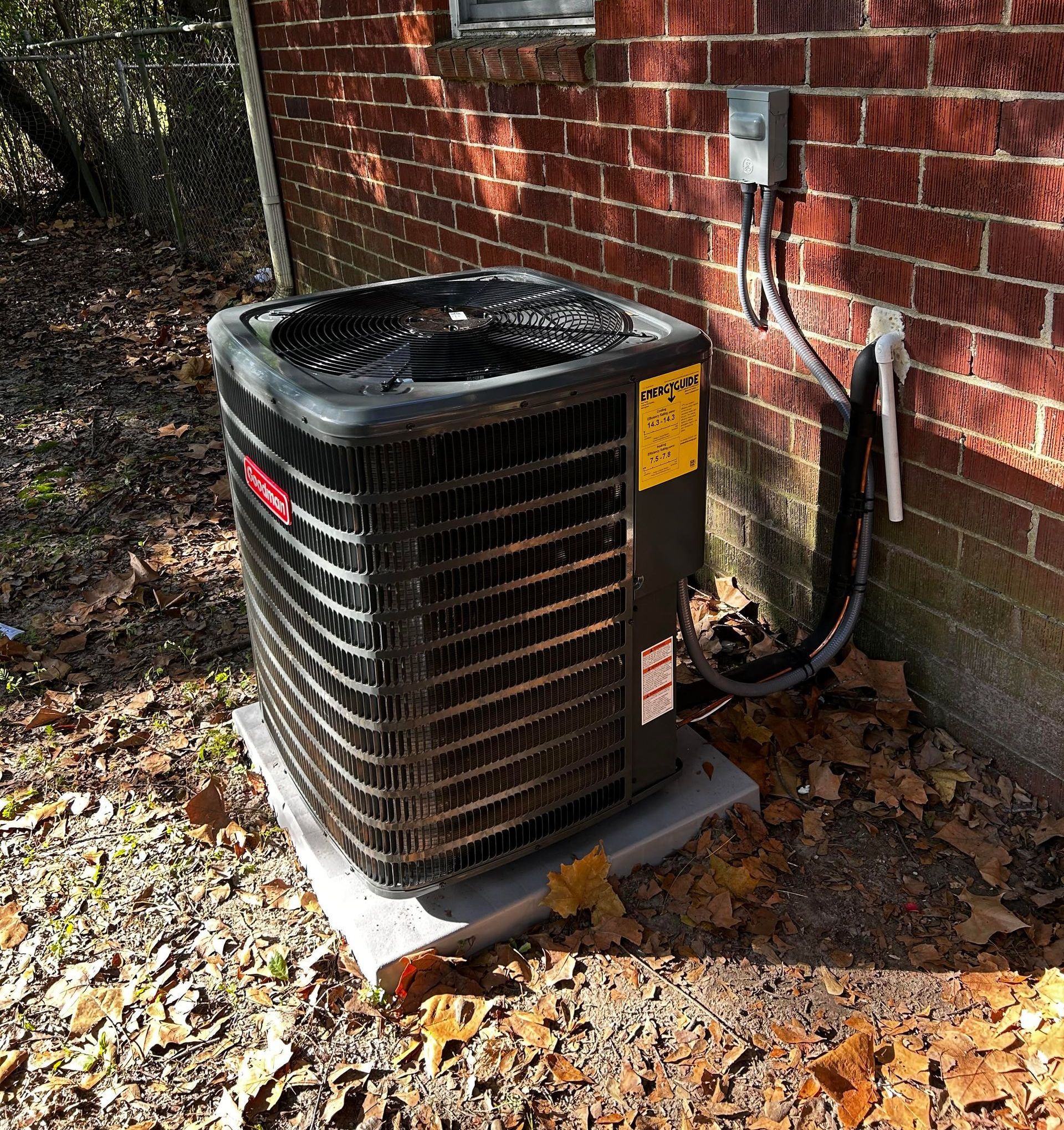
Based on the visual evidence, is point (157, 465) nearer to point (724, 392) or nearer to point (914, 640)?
point (724, 392)

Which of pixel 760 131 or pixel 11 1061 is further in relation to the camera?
pixel 760 131

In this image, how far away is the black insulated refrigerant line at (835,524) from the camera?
2805 millimetres

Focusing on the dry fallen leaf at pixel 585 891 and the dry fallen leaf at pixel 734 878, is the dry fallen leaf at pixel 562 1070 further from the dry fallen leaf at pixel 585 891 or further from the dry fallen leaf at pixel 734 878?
the dry fallen leaf at pixel 734 878

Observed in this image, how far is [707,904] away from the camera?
259 centimetres

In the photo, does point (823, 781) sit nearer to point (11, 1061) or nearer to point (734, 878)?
point (734, 878)

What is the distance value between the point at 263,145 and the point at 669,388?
5.50 meters

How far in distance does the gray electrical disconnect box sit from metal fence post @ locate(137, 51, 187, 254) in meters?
8.11

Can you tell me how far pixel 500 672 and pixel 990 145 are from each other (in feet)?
5.14

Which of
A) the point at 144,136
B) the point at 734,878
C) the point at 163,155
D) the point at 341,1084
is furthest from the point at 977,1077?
the point at 144,136

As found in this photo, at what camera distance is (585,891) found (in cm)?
257

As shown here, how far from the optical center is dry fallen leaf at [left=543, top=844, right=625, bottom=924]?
2.55 meters

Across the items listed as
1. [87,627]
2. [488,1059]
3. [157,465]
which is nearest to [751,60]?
[488,1059]

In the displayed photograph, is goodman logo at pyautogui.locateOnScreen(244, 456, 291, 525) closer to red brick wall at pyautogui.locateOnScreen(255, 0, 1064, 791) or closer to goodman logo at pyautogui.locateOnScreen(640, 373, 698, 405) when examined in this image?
goodman logo at pyautogui.locateOnScreen(640, 373, 698, 405)

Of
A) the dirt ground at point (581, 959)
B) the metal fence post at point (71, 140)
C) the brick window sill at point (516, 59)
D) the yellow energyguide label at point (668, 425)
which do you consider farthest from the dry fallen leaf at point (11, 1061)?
the metal fence post at point (71, 140)
